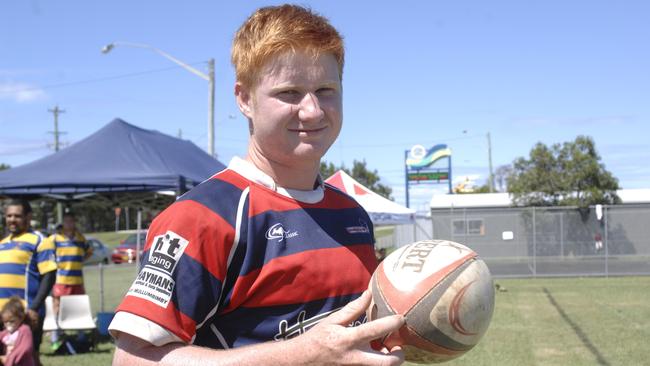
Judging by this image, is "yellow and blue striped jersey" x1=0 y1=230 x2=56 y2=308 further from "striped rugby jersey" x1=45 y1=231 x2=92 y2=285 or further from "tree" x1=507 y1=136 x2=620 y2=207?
"tree" x1=507 y1=136 x2=620 y2=207

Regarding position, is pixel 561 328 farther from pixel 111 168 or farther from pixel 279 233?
pixel 279 233

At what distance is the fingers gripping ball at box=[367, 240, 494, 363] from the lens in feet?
5.86

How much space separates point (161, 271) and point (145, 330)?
143mm

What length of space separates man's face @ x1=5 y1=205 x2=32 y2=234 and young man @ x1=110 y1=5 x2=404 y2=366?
20.6 ft

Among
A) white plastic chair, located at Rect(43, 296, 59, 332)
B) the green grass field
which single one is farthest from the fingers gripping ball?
white plastic chair, located at Rect(43, 296, 59, 332)

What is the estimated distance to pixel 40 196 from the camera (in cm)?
1187

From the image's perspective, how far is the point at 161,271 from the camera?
1.66 meters

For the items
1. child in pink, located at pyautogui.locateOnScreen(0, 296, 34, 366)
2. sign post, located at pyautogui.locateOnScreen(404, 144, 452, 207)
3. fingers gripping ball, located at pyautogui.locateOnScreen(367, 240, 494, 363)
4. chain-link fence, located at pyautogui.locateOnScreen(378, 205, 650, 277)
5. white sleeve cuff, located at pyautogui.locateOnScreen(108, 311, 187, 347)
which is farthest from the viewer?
sign post, located at pyautogui.locateOnScreen(404, 144, 452, 207)

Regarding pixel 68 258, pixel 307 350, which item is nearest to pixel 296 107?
pixel 307 350

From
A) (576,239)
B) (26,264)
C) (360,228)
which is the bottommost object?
(576,239)

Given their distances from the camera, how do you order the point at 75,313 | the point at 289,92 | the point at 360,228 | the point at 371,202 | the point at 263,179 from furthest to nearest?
1. the point at 371,202
2. the point at 75,313
3. the point at 360,228
4. the point at 263,179
5. the point at 289,92

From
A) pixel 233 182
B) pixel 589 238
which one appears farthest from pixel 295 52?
pixel 589 238

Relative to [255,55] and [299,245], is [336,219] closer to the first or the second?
[299,245]

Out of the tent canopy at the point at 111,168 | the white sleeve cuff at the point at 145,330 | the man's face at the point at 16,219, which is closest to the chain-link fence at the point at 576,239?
the tent canopy at the point at 111,168
